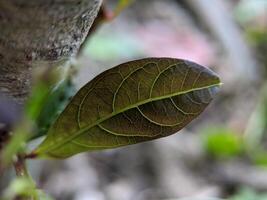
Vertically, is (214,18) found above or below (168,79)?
above

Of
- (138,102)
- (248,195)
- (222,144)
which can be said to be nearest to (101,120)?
(138,102)

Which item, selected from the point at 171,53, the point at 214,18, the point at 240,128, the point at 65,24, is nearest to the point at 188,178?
the point at 240,128

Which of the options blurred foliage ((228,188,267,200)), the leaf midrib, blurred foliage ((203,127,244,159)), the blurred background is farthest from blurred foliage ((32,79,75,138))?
blurred foliage ((203,127,244,159))

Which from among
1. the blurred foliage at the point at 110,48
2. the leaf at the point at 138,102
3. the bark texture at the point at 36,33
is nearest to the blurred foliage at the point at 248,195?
the blurred foliage at the point at 110,48

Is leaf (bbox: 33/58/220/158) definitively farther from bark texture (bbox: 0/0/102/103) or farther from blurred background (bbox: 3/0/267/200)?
blurred background (bbox: 3/0/267/200)

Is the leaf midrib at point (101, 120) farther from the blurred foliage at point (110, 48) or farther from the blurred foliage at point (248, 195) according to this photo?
the blurred foliage at point (110, 48)

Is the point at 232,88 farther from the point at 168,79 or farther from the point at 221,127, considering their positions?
the point at 168,79

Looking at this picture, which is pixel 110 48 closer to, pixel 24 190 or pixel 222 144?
pixel 222 144
